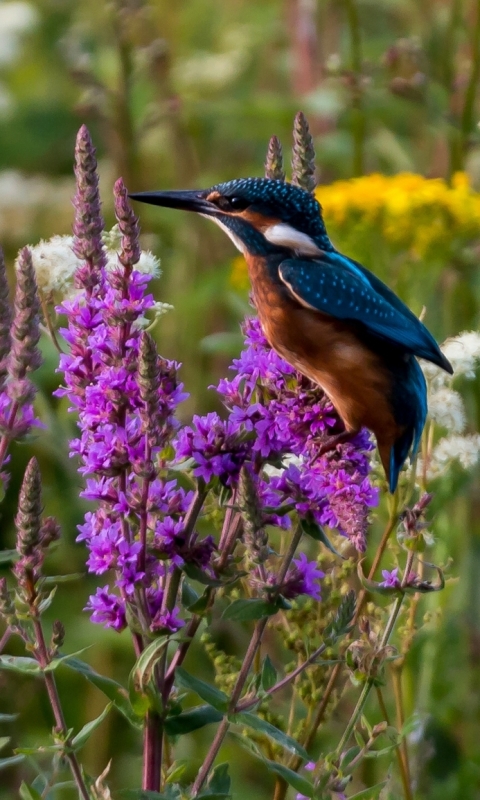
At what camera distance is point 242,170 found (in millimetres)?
4156

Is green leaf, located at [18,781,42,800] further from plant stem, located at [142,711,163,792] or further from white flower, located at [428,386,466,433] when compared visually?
white flower, located at [428,386,466,433]

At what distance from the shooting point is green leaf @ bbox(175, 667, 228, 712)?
1.56 m

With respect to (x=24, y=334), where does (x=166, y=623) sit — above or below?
below

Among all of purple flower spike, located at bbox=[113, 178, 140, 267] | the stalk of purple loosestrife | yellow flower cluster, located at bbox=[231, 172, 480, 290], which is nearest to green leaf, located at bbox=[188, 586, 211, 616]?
the stalk of purple loosestrife

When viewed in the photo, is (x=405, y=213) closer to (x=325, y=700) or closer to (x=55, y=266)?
(x=55, y=266)

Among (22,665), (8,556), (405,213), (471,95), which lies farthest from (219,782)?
(471,95)

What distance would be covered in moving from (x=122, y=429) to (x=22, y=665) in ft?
1.20

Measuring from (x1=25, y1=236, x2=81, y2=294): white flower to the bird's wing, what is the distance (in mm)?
371

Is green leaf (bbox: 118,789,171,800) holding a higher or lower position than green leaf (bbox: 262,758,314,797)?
lower

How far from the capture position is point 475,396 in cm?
283

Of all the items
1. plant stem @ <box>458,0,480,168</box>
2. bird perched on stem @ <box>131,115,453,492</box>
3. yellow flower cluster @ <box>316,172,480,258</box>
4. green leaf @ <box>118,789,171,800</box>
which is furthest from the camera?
plant stem @ <box>458,0,480,168</box>

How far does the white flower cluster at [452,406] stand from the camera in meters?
2.01

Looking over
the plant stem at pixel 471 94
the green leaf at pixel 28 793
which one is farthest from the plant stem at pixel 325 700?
the plant stem at pixel 471 94

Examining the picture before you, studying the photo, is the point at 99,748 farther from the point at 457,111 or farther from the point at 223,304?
the point at 457,111
